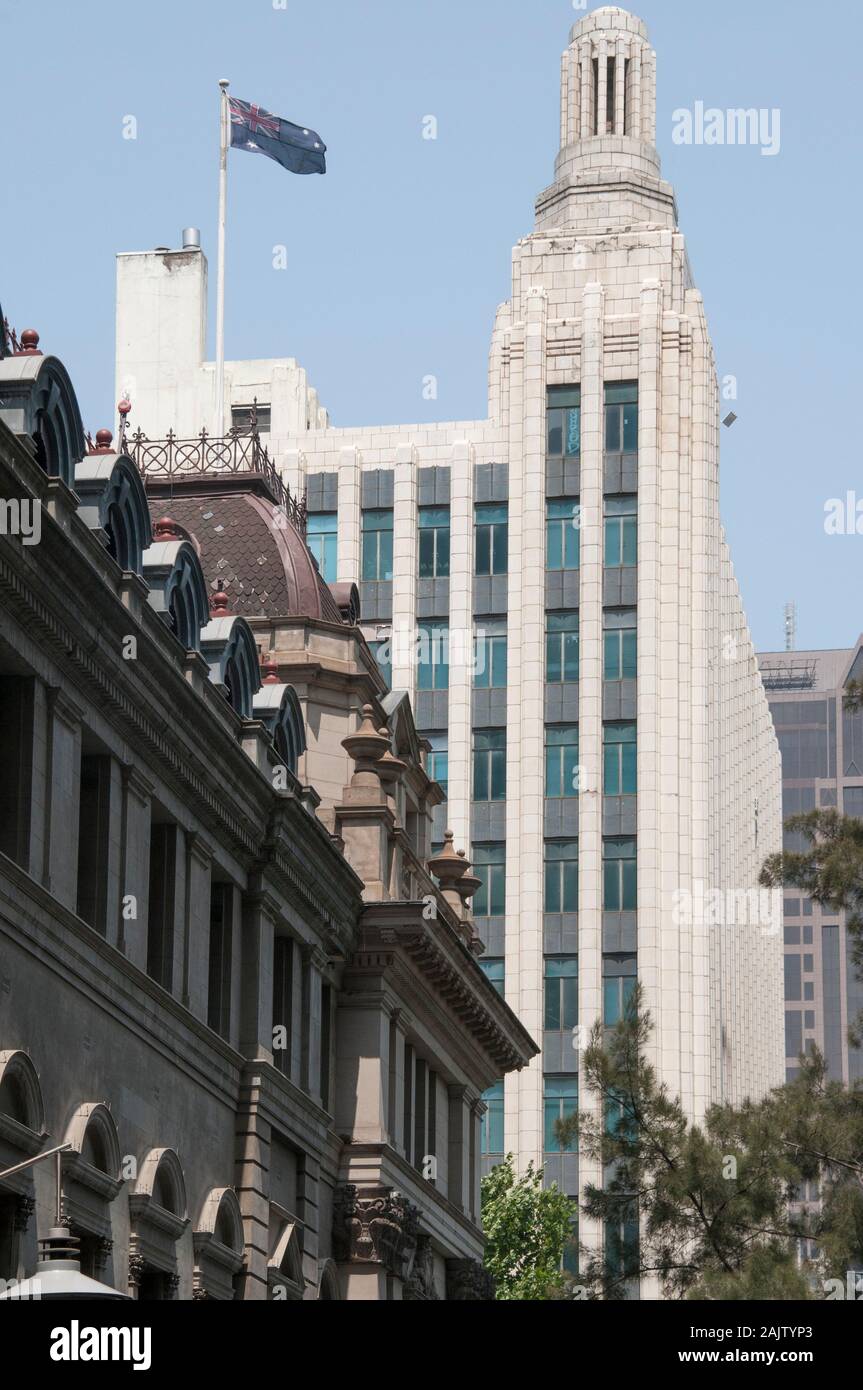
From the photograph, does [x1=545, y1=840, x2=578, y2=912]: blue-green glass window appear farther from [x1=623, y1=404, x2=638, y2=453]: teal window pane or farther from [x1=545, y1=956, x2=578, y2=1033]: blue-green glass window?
[x1=623, y1=404, x2=638, y2=453]: teal window pane

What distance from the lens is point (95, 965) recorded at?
106 feet

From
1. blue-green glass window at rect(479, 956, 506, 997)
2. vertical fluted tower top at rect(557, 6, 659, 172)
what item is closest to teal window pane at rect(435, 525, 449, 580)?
blue-green glass window at rect(479, 956, 506, 997)

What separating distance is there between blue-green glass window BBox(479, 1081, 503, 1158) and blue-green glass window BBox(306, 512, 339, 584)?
23.1 metres

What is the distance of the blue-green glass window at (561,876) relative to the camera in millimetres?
105625

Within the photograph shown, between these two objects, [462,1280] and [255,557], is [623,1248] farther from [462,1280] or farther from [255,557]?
[255,557]

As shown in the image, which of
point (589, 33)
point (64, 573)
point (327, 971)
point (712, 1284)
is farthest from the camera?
point (589, 33)

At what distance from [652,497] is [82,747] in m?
76.9

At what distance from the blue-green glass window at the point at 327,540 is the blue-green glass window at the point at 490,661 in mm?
6988

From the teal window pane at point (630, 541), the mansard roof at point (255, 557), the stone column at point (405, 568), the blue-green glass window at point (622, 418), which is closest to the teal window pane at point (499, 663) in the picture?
the stone column at point (405, 568)

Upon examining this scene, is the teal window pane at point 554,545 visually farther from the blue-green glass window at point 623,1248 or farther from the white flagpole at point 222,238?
the blue-green glass window at point 623,1248

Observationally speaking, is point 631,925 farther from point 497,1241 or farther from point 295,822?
point 295,822

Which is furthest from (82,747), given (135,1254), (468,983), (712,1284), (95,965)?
(468,983)

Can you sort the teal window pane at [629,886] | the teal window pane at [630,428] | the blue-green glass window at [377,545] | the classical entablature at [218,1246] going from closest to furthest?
the classical entablature at [218,1246]
the teal window pane at [629,886]
the teal window pane at [630,428]
the blue-green glass window at [377,545]

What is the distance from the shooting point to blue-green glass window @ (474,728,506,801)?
4232 inches
